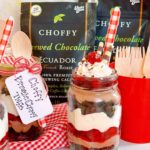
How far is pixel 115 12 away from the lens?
69 centimetres

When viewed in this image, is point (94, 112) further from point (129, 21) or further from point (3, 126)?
point (129, 21)

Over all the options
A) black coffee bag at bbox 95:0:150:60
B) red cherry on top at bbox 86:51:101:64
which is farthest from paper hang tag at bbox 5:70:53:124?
black coffee bag at bbox 95:0:150:60

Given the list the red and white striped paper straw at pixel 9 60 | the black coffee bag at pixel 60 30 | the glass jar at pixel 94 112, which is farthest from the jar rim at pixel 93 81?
the black coffee bag at pixel 60 30

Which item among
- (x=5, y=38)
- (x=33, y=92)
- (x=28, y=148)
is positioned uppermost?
(x=5, y=38)

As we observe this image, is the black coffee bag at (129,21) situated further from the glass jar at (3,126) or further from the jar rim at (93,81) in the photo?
the glass jar at (3,126)

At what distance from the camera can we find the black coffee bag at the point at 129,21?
0.89 metres

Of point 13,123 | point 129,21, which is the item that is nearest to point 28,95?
point 13,123

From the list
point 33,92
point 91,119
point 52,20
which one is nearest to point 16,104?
point 33,92

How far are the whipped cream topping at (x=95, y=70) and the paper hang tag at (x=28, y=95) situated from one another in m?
0.10

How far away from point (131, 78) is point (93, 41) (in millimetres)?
205

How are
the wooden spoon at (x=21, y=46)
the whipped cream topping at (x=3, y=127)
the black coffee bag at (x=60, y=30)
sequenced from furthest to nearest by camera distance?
the black coffee bag at (x=60, y=30) → the wooden spoon at (x=21, y=46) → the whipped cream topping at (x=3, y=127)

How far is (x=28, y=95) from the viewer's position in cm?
70

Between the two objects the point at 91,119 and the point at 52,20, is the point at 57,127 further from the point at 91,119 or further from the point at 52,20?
the point at 52,20

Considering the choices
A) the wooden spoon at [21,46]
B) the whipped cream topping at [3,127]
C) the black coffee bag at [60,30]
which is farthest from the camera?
the black coffee bag at [60,30]
